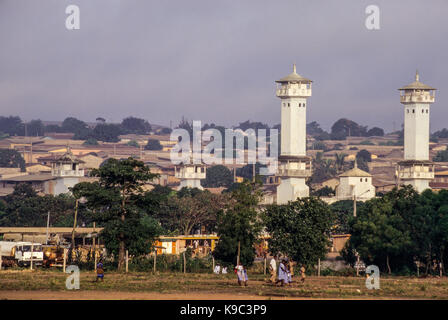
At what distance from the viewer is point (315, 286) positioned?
48719 mm

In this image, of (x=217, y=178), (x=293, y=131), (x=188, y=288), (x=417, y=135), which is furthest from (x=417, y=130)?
(x=188, y=288)

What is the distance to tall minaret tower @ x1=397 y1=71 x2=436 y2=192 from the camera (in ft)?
397

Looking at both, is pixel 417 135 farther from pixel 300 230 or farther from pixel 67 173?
pixel 300 230

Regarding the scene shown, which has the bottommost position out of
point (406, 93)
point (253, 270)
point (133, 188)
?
point (253, 270)

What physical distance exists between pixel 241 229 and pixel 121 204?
7.31 metres

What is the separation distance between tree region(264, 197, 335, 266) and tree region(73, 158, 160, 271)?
7366 mm

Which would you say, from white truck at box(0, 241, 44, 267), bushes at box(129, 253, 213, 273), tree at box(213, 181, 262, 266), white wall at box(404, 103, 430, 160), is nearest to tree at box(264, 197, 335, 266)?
tree at box(213, 181, 262, 266)

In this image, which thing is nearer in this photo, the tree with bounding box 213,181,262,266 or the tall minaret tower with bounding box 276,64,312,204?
the tree with bounding box 213,181,262,266

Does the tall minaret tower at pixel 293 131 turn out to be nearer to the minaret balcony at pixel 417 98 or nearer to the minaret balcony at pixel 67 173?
the minaret balcony at pixel 417 98

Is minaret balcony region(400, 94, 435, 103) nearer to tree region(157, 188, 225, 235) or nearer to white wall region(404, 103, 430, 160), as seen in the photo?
white wall region(404, 103, 430, 160)

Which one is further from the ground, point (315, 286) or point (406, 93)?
point (406, 93)
